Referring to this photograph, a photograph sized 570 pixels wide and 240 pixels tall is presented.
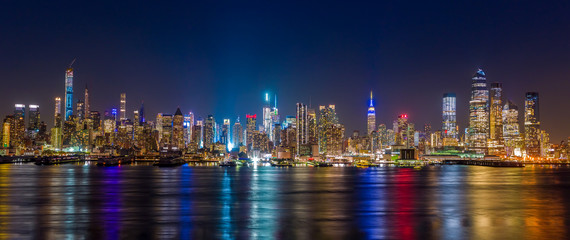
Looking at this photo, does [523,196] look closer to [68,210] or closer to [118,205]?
[118,205]

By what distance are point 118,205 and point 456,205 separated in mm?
29285

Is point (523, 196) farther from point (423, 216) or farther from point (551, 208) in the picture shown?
point (423, 216)

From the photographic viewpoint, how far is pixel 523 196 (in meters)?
60.4

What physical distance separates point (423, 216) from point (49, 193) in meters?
40.5

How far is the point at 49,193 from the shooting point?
60188 millimetres

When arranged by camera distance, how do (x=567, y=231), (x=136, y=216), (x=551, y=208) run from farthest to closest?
(x=551, y=208)
(x=136, y=216)
(x=567, y=231)

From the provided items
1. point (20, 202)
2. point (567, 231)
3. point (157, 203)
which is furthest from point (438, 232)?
point (20, 202)

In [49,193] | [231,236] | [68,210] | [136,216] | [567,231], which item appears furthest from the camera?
[49,193]

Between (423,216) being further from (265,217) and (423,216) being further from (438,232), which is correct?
(265,217)

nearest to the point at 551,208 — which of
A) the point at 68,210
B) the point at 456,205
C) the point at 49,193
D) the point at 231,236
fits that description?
the point at 456,205

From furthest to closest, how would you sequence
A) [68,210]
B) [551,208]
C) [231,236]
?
[551,208] → [68,210] → [231,236]

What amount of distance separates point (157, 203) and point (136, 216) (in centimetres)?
1043

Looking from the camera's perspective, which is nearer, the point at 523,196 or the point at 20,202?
the point at 20,202

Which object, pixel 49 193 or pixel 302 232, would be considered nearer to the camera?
pixel 302 232
